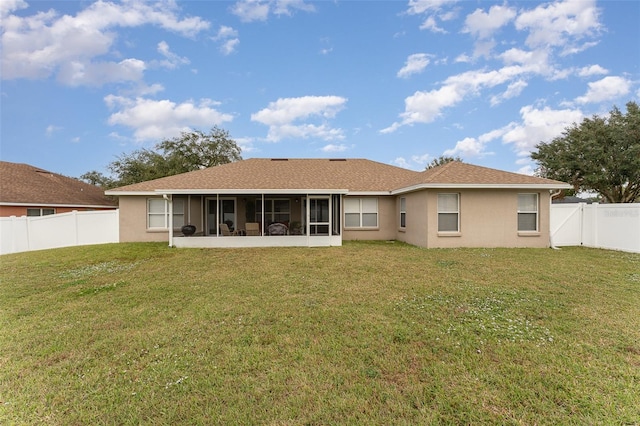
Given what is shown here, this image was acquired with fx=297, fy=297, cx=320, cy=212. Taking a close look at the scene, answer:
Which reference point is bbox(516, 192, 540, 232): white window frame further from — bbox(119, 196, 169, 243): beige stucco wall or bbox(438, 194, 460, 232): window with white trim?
bbox(119, 196, 169, 243): beige stucco wall

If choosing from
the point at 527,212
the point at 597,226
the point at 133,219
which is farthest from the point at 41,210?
the point at 597,226

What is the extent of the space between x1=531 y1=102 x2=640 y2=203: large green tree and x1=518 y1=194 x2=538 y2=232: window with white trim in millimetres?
15317

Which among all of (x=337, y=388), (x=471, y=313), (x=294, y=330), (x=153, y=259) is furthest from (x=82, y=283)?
(x=471, y=313)

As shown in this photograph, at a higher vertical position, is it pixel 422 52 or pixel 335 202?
pixel 422 52

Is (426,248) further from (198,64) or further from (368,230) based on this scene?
(198,64)

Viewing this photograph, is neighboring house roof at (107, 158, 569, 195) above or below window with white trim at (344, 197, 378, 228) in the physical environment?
above

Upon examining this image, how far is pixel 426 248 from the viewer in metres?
12.2

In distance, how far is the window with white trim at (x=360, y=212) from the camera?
1561 centimetres

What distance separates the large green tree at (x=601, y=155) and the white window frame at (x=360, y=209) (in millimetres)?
19817

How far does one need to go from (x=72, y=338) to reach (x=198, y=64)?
46.7 ft

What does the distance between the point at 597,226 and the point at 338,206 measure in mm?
11260

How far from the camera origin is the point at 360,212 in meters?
15.7

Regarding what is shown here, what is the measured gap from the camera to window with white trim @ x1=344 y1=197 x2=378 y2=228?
15609mm

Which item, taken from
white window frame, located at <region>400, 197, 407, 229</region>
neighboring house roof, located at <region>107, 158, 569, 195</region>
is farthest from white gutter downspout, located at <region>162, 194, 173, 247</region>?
white window frame, located at <region>400, 197, 407, 229</region>
